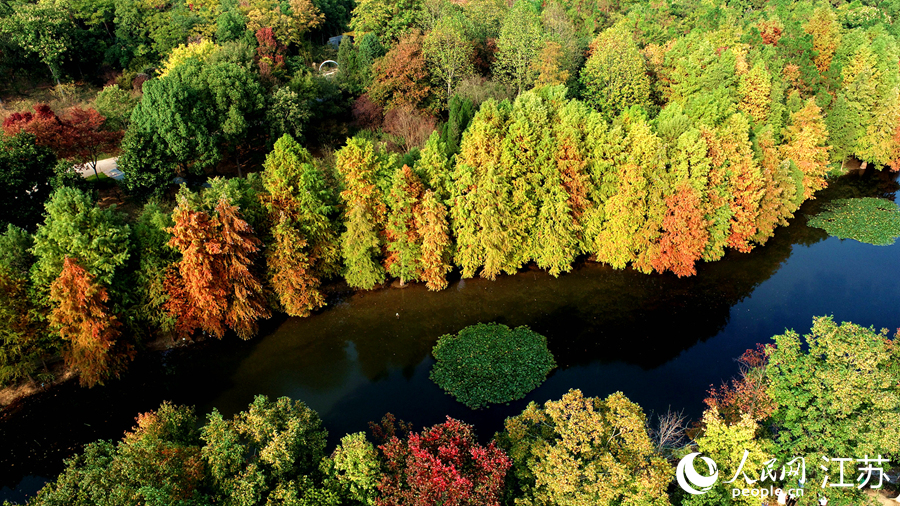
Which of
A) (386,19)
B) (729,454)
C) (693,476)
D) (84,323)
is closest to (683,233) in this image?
(729,454)

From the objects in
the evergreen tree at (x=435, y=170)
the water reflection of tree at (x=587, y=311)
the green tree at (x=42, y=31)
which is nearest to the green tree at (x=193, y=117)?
the evergreen tree at (x=435, y=170)

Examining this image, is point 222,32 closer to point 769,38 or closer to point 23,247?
point 23,247

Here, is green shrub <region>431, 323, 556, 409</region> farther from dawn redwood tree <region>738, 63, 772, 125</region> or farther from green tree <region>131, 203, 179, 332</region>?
dawn redwood tree <region>738, 63, 772, 125</region>

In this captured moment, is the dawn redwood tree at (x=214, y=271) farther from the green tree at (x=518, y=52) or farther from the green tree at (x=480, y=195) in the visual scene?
the green tree at (x=518, y=52)

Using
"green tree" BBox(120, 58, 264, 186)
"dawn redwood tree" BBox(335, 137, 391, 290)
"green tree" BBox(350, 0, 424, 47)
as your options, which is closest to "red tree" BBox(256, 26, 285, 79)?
"green tree" BBox(120, 58, 264, 186)

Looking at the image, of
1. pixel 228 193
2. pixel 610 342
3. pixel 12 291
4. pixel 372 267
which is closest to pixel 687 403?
pixel 610 342

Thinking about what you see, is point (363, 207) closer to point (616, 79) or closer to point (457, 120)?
point (457, 120)
